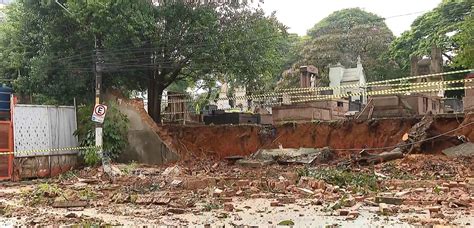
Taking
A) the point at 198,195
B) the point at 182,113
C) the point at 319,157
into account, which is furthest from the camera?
the point at 182,113

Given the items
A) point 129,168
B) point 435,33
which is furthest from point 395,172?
point 435,33

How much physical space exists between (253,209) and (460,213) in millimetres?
4045

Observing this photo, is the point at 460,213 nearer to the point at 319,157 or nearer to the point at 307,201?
the point at 307,201

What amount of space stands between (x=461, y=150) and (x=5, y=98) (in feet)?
59.9

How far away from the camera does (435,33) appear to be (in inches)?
1476

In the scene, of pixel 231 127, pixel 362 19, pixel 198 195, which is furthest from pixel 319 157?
pixel 362 19

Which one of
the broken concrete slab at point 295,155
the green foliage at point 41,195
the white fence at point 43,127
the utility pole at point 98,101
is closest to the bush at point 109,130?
the white fence at point 43,127

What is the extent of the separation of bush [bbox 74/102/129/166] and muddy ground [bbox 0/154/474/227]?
132 inches

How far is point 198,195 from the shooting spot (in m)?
13.2

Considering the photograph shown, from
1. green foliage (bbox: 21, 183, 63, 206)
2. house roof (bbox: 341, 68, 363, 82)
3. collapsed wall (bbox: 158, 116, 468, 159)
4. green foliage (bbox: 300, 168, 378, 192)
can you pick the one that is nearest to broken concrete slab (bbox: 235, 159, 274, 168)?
collapsed wall (bbox: 158, 116, 468, 159)

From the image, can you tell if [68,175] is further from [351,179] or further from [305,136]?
[351,179]

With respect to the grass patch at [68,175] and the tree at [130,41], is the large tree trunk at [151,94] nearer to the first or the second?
the tree at [130,41]

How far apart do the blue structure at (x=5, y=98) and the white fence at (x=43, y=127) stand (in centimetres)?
145

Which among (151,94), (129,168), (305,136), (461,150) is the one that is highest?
(151,94)
